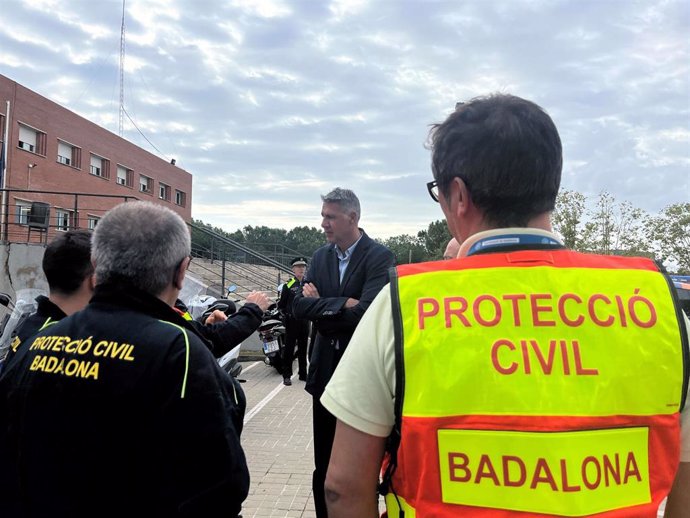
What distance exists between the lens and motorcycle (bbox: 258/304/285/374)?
857cm

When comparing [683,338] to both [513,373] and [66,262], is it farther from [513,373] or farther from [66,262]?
[66,262]

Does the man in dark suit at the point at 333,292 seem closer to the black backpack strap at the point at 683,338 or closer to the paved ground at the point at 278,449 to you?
the paved ground at the point at 278,449

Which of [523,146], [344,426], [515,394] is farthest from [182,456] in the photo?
[523,146]

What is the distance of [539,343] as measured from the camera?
1.17 metres

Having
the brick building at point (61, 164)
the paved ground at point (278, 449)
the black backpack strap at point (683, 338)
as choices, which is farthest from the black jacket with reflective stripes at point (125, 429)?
the brick building at point (61, 164)

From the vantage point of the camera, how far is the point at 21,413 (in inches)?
60.7

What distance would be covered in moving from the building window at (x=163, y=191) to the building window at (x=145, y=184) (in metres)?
1.21

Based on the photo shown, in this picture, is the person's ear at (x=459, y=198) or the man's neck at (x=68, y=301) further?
the man's neck at (x=68, y=301)

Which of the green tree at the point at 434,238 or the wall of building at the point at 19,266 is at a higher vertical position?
the green tree at the point at 434,238

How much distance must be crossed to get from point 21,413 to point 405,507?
116 cm

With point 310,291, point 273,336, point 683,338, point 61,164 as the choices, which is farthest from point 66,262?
point 61,164

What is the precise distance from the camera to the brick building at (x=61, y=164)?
21.3 metres

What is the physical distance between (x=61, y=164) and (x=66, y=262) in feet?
86.5

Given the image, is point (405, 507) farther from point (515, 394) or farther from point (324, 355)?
point (324, 355)
